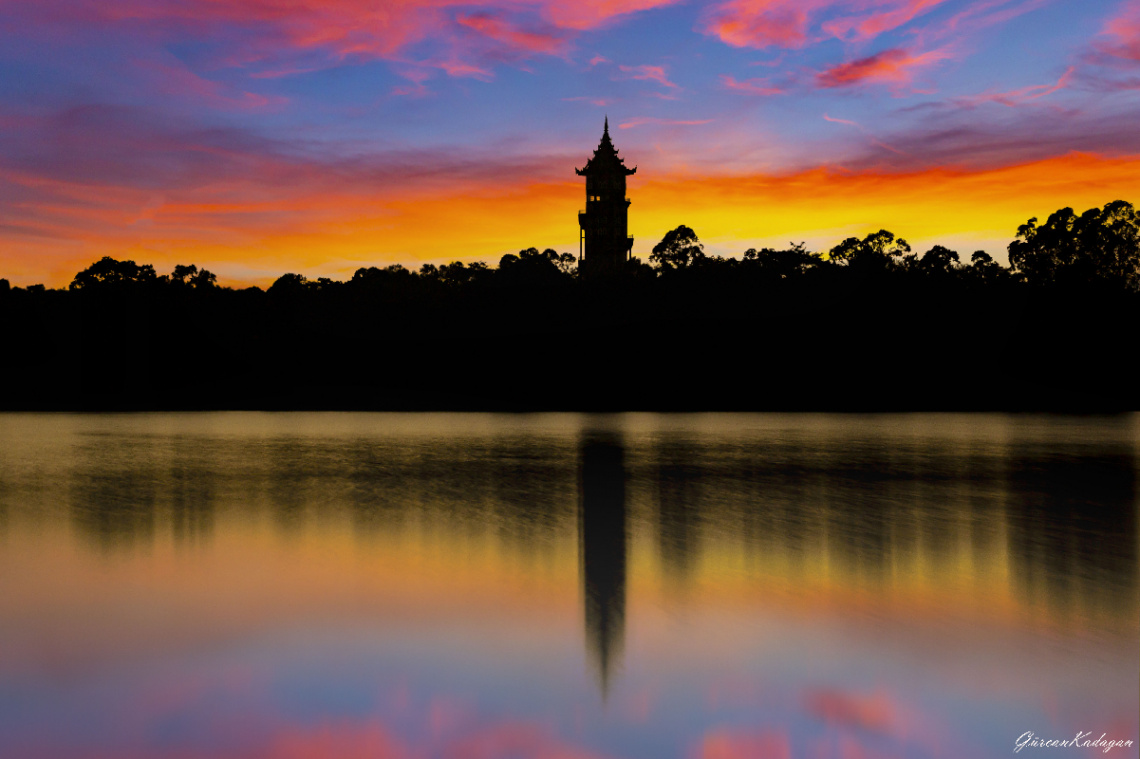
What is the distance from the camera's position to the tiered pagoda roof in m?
152

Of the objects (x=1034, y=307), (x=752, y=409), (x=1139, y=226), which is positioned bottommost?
(x=752, y=409)

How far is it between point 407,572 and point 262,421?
41.9m

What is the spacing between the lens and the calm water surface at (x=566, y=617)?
6.08 m

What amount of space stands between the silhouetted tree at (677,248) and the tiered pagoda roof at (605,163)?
52.9ft

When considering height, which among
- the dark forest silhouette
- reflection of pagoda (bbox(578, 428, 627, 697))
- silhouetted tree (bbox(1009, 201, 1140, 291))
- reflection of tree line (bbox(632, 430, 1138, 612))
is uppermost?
silhouetted tree (bbox(1009, 201, 1140, 291))

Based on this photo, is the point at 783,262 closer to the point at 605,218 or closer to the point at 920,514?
the point at 605,218

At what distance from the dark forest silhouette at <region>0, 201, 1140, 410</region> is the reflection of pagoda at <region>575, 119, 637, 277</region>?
50.0 m

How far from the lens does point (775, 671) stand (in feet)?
23.7

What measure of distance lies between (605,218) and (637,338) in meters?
62.7

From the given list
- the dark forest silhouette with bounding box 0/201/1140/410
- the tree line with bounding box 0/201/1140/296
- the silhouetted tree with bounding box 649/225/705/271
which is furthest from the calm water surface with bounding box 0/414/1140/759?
the silhouetted tree with bounding box 649/225/705/271

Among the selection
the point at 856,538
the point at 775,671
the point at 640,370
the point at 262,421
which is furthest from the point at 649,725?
the point at 640,370

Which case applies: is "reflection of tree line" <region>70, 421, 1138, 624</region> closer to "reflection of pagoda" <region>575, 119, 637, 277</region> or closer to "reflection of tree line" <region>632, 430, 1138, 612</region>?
"reflection of tree line" <region>632, 430, 1138, 612</region>

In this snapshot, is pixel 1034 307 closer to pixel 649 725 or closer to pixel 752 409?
pixel 752 409

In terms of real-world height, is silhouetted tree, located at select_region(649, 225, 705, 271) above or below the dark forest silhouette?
above
